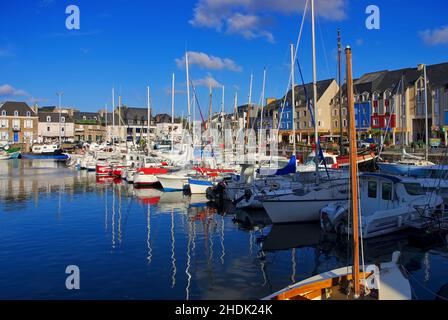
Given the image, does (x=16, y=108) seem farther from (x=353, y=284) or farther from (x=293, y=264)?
(x=353, y=284)

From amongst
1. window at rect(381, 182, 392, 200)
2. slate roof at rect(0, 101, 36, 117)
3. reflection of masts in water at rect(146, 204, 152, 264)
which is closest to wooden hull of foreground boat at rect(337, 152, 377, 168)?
window at rect(381, 182, 392, 200)

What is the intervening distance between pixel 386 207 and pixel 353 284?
475 inches

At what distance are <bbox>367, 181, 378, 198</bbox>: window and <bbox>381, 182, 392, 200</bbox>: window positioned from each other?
43 cm

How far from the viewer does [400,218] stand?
66.8 ft

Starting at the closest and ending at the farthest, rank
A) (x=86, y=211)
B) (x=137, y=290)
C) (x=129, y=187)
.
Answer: (x=137, y=290) → (x=86, y=211) → (x=129, y=187)

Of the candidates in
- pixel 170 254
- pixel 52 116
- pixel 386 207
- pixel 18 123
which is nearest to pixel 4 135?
pixel 18 123

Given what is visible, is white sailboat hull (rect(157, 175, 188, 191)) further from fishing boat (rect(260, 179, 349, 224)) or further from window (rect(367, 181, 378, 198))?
window (rect(367, 181, 378, 198))

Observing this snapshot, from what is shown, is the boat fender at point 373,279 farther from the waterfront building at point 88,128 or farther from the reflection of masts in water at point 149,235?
the waterfront building at point 88,128

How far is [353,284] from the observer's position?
10.8 metres
